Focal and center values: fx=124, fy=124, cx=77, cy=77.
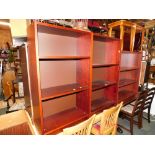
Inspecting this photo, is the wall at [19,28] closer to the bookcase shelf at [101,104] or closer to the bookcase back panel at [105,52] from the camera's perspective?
the bookcase back panel at [105,52]

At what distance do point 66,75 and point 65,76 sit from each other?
2 centimetres

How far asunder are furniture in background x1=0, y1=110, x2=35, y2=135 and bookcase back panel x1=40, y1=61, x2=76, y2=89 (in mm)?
518

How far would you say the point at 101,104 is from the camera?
2088 millimetres

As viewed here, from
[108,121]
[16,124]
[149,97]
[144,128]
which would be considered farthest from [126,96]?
[16,124]

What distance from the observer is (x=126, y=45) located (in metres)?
2.44

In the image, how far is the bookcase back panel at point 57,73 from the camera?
158cm

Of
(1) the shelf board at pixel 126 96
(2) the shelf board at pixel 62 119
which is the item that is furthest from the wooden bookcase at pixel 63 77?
(1) the shelf board at pixel 126 96

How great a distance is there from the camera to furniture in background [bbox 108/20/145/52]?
2074 mm

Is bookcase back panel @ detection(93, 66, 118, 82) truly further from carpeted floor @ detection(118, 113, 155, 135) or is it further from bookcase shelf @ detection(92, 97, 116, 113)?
carpeted floor @ detection(118, 113, 155, 135)

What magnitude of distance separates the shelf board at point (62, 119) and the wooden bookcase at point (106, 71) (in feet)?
1.07

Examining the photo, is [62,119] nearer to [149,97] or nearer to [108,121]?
[108,121]

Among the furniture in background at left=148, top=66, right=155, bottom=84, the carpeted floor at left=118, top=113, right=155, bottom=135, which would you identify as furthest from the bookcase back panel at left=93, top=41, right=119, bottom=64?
the furniture in background at left=148, top=66, right=155, bottom=84

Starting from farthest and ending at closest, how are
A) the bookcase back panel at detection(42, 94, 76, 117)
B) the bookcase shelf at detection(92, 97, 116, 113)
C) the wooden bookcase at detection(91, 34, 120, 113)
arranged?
the wooden bookcase at detection(91, 34, 120, 113) < the bookcase shelf at detection(92, 97, 116, 113) < the bookcase back panel at detection(42, 94, 76, 117)
